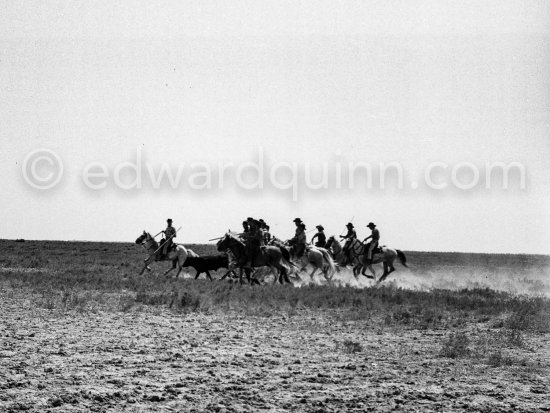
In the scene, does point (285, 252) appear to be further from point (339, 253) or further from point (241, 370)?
point (241, 370)

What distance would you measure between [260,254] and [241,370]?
13705 millimetres

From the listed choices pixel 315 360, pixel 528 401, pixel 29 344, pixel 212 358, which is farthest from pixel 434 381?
pixel 29 344

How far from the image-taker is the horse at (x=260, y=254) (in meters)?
22.8

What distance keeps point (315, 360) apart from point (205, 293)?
33.0 feet

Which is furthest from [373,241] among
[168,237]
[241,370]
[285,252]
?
[241,370]

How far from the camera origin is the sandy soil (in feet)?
26.0

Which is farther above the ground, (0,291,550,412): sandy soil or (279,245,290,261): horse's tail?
(279,245,290,261): horse's tail

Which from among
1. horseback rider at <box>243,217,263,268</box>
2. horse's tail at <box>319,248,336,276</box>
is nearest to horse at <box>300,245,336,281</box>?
horse's tail at <box>319,248,336,276</box>

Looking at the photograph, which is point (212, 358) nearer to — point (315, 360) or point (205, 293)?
point (315, 360)

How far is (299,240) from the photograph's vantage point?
84.0ft

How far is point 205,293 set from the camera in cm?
2033

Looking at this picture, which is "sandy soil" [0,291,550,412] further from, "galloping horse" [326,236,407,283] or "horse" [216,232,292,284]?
"galloping horse" [326,236,407,283]

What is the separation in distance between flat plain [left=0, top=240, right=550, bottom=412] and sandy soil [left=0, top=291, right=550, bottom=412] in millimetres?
24

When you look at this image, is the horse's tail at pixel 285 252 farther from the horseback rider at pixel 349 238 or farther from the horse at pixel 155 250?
the horse at pixel 155 250
